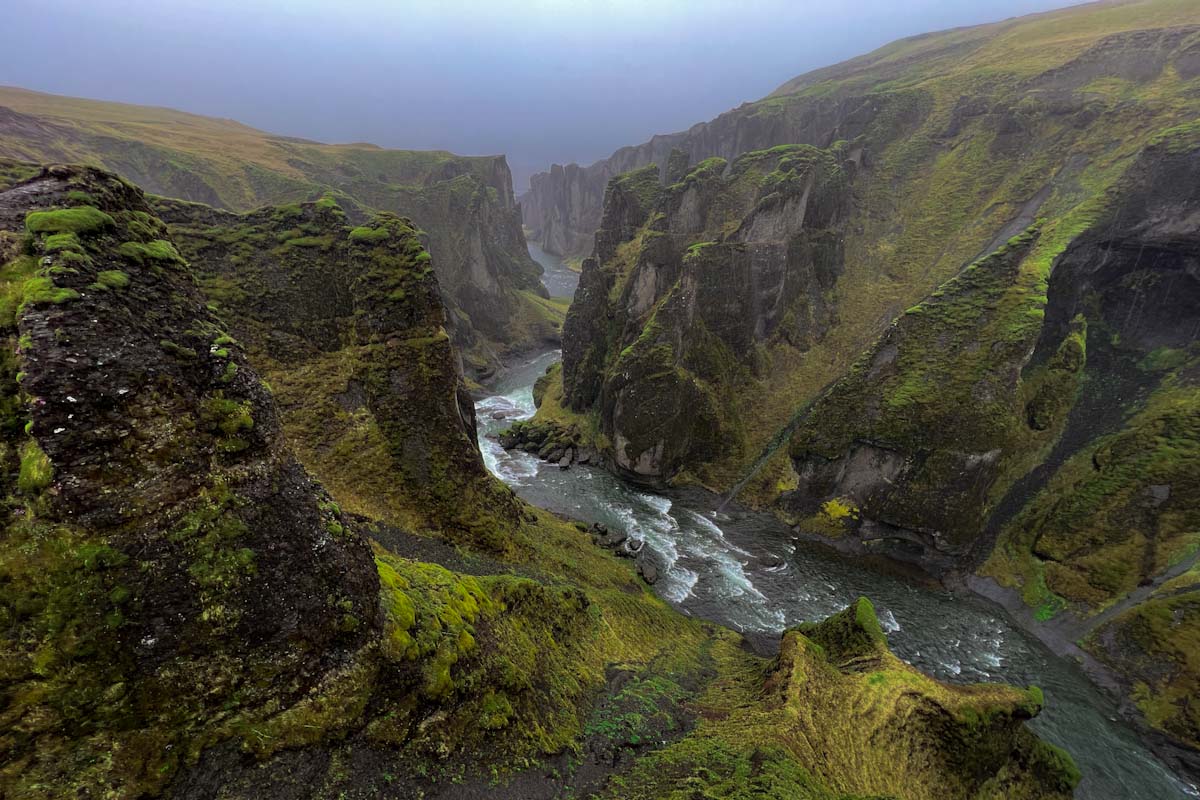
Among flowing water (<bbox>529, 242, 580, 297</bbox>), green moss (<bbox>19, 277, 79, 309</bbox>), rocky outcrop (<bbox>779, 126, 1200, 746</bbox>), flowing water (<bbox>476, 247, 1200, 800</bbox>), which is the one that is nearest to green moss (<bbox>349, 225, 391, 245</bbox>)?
green moss (<bbox>19, 277, 79, 309</bbox>)

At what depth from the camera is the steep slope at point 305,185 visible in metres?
74.5

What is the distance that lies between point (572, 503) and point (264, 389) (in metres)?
33.3

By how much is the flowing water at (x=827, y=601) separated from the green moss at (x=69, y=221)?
2970 cm

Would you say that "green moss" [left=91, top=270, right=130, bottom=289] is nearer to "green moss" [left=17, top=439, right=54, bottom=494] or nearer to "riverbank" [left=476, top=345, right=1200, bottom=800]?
"green moss" [left=17, top=439, right=54, bottom=494]

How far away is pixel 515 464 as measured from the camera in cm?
4838

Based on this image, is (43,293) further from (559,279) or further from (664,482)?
(559,279)

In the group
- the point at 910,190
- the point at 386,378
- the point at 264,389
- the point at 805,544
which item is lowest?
the point at 805,544

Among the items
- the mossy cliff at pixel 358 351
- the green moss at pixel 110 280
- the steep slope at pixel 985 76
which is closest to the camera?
the green moss at pixel 110 280

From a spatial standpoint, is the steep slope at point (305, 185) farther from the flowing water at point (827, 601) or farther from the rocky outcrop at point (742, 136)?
the flowing water at point (827, 601)

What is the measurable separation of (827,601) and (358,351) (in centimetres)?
3182

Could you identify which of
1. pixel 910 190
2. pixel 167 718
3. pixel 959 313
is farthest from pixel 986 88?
pixel 167 718

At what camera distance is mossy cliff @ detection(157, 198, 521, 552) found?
849 inches

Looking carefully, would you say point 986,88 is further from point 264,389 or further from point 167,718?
point 167,718

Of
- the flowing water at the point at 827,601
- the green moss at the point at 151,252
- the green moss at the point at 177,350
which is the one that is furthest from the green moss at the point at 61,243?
the flowing water at the point at 827,601
